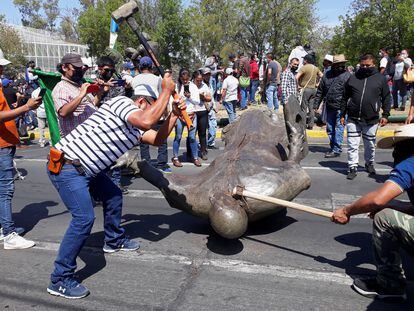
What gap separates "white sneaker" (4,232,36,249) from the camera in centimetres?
466

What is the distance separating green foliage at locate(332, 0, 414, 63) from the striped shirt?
94.2 feet

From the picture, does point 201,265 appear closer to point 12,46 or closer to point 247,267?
point 247,267

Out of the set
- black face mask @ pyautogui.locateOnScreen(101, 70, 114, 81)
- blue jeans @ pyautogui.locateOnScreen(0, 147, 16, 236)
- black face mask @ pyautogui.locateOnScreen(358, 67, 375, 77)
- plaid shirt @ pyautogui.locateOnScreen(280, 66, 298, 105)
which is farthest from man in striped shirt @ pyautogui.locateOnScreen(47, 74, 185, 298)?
plaid shirt @ pyautogui.locateOnScreen(280, 66, 298, 105)

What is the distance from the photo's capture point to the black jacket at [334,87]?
848 centimetres

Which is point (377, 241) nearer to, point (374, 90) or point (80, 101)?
point (80, 101)

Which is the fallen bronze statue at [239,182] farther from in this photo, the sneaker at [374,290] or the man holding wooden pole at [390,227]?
the sneaker at [374,290]

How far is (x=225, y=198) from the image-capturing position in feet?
13.4

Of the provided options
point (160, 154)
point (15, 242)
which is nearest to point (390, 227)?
point (15, 242)

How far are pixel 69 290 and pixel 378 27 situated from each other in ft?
105

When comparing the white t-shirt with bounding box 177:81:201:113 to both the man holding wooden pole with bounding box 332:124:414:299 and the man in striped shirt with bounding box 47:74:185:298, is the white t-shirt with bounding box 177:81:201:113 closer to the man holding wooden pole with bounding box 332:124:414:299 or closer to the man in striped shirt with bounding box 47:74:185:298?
the man in striped shirt with bounding box 47:74:185:298

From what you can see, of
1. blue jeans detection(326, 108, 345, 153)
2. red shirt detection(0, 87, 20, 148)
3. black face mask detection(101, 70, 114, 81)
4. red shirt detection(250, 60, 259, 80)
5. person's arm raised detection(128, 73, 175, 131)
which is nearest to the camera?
person's arm raised detection(128, 73, 175, 131)

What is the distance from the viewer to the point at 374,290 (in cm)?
343

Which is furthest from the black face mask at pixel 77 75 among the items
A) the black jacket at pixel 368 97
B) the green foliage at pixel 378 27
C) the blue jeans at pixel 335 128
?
the green foliage at pixel 378 27

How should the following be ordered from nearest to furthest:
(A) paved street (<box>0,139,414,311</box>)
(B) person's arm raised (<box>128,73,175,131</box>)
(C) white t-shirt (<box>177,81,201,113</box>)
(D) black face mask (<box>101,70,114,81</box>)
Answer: (B) person's arm raised (<box>128,73,175,131</box>) < (A) paved street (<box>0,139,414,311</box>) < (D) black face mask (<box>101,70,114,81</box>) < (C) white t-shirt (<box>177,81,201,113</box>)
